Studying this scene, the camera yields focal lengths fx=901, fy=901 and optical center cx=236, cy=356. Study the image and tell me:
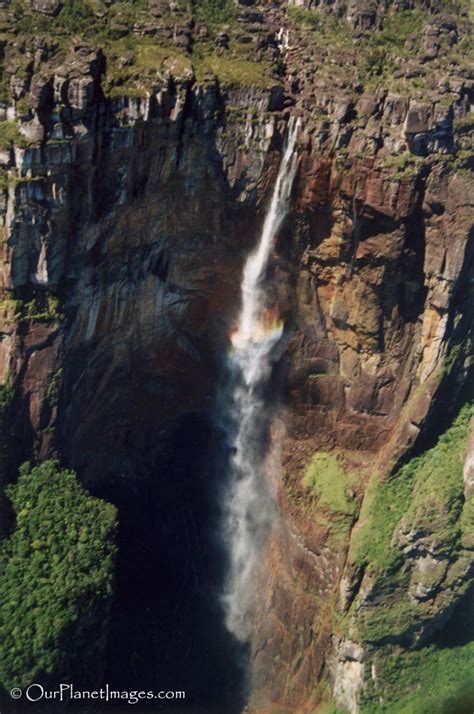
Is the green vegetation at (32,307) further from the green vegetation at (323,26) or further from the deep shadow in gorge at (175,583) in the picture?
the green vegetation at (323,26)

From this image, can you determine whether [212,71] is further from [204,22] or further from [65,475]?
[65,475]

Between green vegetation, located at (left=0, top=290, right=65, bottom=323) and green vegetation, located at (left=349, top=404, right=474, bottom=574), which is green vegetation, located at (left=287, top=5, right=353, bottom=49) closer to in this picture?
green vegetation, located at (left=0, top=290, right=65, bottom=323)

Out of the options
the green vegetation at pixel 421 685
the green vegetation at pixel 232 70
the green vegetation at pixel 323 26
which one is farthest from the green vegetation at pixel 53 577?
the green vegetation at pixel 323 26

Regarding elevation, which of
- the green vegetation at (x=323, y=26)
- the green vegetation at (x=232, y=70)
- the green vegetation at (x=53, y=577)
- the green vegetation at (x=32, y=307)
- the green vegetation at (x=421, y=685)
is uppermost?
the green vegetation at (x=323, y=26)

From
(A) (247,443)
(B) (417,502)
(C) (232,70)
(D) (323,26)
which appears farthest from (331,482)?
(D) (323,26)

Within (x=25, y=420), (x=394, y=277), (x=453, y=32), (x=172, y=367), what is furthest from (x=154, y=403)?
(x=453, y=32)

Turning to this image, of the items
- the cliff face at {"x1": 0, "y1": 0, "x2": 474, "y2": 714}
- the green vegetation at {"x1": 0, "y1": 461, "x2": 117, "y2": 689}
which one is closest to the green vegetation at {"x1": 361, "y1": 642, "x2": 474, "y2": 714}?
the cliff face at {"x1": 0, "y1": 0, "x2": 474, "y2": 714}
